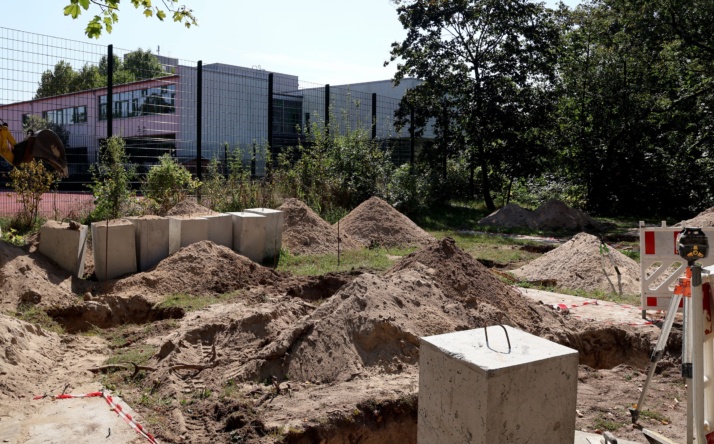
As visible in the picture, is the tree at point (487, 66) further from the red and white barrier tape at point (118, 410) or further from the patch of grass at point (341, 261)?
the red and white barrier tape at point (118, 410)

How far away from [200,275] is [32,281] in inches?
88.4

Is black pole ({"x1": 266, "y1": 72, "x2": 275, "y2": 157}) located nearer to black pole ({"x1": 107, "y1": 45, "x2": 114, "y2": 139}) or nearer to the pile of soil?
black pole ({"x1": 107, "y1": 45, "x2": 114, "y2": 139})

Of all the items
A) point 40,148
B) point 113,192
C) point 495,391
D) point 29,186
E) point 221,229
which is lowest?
point 495,391

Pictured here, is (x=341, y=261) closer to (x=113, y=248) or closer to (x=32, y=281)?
(x=113, y=248)

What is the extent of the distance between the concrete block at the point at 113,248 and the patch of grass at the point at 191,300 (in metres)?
1.33

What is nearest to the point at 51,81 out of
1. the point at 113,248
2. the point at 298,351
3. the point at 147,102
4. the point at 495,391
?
the point at 147,102

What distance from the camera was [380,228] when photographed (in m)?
14.5

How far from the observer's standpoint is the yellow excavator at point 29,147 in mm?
10453

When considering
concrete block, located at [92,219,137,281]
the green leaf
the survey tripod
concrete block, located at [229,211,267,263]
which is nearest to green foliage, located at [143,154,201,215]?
concrete block, located at [229,211,267,263]

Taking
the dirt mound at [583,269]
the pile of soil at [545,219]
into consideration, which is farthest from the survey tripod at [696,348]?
the pile of soil at [545,219]

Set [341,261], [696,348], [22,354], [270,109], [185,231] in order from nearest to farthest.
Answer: [696,348]
[22,354]
[185,231]
[341,261]
[270,109]

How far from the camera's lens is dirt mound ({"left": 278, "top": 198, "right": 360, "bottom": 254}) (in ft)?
42.4

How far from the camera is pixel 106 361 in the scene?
635 centimetres

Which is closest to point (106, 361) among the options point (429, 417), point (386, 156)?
point (429, 417)
